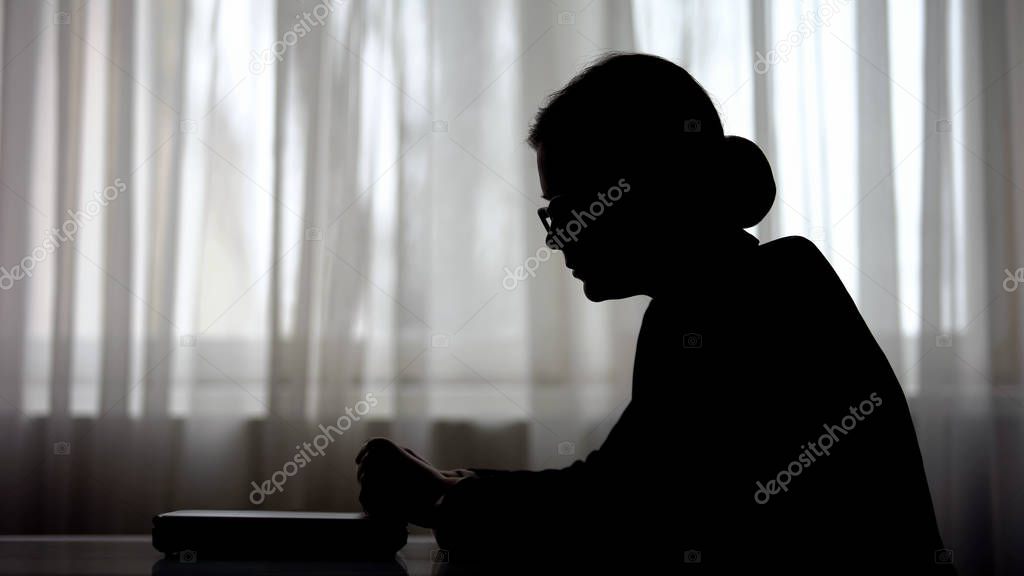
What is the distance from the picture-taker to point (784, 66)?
6.34ft

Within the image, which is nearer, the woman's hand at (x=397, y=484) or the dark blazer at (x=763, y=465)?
the dark blazer at (x=763, y=465)

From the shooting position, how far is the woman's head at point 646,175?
0.72 m

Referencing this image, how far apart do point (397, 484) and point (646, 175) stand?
0.38 meters

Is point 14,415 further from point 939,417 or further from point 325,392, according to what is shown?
point 939,417

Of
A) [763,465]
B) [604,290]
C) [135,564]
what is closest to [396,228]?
[604,290]

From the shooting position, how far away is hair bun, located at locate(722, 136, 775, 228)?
71cm

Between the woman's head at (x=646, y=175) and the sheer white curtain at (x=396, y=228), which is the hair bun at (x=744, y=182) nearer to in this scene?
the woman's head at (x=646, y=175)

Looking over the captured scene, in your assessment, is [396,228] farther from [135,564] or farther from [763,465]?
[763,465]

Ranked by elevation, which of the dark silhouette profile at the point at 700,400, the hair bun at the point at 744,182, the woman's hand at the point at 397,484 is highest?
the hair bun at the point at 744,182

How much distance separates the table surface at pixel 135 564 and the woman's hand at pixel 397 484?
0.04 m

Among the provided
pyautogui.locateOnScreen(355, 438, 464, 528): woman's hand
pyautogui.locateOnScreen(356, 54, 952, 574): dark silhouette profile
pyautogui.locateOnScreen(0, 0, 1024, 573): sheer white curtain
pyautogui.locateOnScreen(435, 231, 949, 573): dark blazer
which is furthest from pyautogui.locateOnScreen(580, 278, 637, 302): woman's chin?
pyautogui.locateOnScreen(0, 0, 1024, 573): sheer white curtain

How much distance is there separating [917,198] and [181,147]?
1.81 m

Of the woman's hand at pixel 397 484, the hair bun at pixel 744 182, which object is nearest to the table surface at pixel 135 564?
the woman's hand at pixel 397 484

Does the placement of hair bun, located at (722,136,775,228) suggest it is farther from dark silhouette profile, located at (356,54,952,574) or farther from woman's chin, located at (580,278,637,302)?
woman's chin, located at (580,278,637,302)
